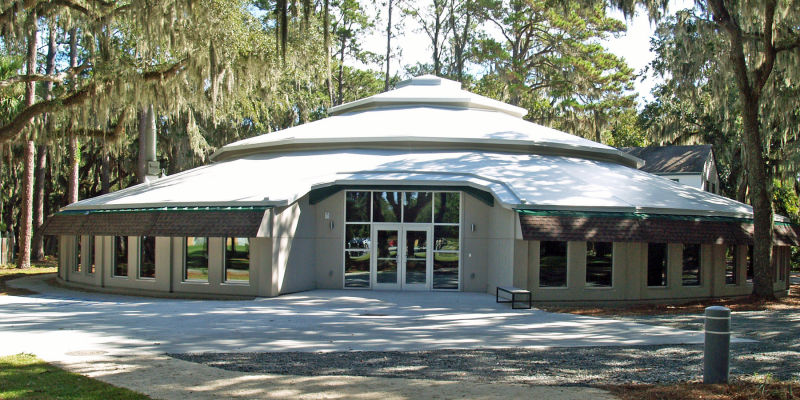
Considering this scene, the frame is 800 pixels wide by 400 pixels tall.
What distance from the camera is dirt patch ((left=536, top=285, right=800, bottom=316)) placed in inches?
625

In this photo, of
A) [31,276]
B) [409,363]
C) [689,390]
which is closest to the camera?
[689,390]

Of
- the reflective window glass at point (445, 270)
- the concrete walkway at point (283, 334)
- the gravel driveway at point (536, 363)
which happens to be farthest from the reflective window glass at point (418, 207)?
the gravel driveway at point (536, 363)

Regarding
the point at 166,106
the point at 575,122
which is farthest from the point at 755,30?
the point at 575,122

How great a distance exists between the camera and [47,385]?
7270 millimetres

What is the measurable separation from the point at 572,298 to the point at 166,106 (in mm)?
12692

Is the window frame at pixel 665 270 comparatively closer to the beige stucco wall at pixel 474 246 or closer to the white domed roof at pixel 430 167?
the white domed roof at pixel 430 167

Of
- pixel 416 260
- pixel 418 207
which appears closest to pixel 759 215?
pixel 418 207

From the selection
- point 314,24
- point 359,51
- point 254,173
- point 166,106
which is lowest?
point 254,173

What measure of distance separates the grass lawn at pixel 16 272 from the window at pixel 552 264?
14.6m

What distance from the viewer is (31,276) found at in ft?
82.9

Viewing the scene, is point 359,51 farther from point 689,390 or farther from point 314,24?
point 689,390

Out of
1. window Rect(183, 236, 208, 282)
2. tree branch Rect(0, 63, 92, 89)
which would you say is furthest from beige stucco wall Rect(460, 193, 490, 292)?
tree branch Rect(0, 63, 92, 89)

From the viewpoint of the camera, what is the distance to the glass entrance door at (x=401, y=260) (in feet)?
62.7

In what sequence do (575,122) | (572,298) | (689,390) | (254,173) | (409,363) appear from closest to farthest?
(689,390) → (409,363) → (572,298) → (254,173) → (575,122)
